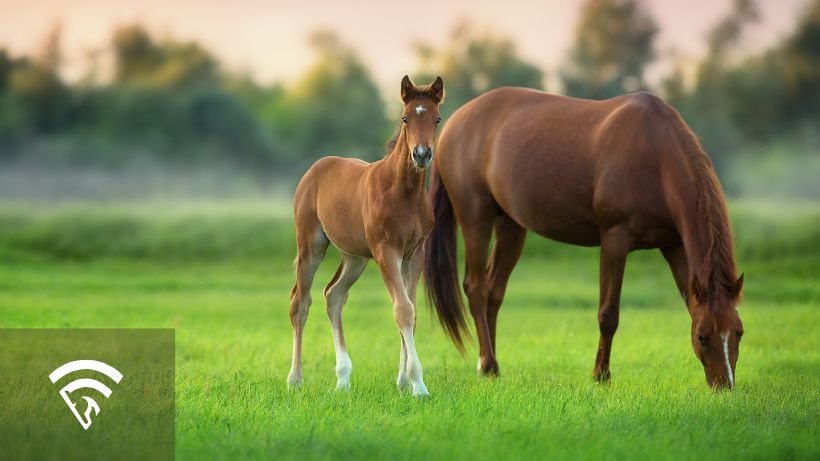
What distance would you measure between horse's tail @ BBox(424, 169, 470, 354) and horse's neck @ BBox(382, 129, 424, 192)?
2.73m

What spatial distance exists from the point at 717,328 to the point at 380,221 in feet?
9.30

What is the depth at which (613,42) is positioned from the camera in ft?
153

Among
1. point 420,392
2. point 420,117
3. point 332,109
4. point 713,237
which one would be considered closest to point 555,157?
point 713,237

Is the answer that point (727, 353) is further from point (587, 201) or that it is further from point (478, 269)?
point (478, 269)

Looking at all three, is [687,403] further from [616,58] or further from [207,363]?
[616,58]

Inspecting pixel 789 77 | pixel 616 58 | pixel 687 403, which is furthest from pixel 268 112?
pixel 687 403

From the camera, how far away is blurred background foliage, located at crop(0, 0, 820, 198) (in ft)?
143

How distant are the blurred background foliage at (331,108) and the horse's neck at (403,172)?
31766 mm

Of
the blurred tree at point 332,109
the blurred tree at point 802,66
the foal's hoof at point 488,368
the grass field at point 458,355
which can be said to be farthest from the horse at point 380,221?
the blurred tree at point 802,66

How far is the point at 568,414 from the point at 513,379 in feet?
6.87

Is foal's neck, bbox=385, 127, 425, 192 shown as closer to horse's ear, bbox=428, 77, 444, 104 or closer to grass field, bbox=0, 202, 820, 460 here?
horse's ear, bbox=428, 77, 444, 104

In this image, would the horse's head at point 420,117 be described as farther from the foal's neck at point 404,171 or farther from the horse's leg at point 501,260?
the horse's leg at point 501,260

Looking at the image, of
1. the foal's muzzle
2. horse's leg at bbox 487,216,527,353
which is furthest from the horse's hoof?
horse's leg at bbox 487,216,527,353

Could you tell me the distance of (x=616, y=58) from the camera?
4594 cm
